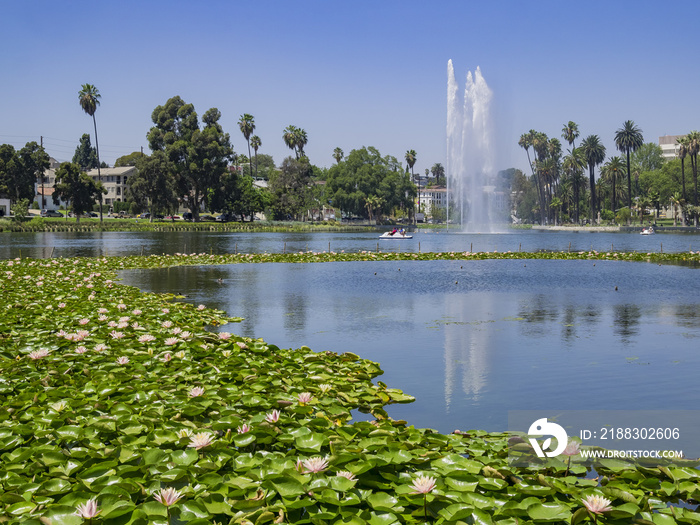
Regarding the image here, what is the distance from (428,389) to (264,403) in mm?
3626

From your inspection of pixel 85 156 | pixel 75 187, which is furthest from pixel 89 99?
pixel 85 156

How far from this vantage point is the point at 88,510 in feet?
15.3

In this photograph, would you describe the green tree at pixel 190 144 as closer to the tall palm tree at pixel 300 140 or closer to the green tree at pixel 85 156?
the tall palm tree at pixel 300 140

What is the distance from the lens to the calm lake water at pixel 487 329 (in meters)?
10.2

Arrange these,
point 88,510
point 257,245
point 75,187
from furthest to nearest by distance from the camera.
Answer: point 75,187 → point 257,245 → point 88,510

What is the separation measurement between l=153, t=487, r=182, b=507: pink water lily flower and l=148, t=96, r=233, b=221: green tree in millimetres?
107694

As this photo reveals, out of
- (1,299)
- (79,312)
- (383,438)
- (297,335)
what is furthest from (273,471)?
(1,299)

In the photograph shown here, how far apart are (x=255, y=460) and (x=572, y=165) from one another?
15755 cm

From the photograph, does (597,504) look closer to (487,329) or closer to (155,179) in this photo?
(487,329)

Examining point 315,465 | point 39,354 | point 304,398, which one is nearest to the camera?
point 315,465

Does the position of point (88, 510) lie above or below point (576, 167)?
below

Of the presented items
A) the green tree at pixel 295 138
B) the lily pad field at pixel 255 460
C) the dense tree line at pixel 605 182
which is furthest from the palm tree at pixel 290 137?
the lily pad field at pixel 255 460

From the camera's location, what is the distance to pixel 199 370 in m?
9.89

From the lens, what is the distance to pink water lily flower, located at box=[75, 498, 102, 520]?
4.61 m
